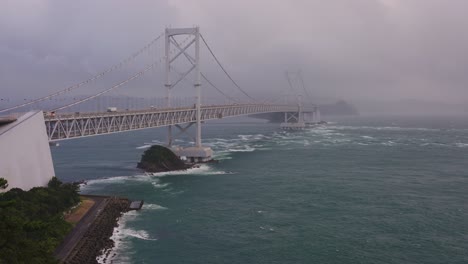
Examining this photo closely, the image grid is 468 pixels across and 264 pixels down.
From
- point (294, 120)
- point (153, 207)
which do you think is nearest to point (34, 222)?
point (153, 207)

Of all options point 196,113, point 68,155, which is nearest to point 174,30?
point 196,113

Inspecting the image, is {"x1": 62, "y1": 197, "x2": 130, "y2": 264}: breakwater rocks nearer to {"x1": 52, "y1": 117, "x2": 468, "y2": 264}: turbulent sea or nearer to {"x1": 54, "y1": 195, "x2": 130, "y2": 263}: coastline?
{"x1": 54, "y1": 195, "x2": 130, "y2": 263}: coastline

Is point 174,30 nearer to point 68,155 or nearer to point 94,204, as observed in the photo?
point 68,155

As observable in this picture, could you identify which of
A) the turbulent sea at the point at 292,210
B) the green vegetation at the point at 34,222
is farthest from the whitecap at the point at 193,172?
the green vegetation at the point at 34,222

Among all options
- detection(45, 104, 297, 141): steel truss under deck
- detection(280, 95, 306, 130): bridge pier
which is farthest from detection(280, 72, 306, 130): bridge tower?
detection(45, 104, 297, 141): steel truss under deck

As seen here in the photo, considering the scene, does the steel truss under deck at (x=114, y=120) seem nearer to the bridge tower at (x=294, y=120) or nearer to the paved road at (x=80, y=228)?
the paved road at (x=80, y=228)

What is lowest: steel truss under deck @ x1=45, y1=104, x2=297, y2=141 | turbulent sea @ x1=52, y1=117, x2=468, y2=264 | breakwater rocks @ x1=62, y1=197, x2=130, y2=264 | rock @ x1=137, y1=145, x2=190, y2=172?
turbulent sea @ x1=52, y1=117, x2=468, y2=264

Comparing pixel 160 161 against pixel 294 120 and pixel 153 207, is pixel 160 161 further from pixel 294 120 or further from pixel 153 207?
pixel 294 120
